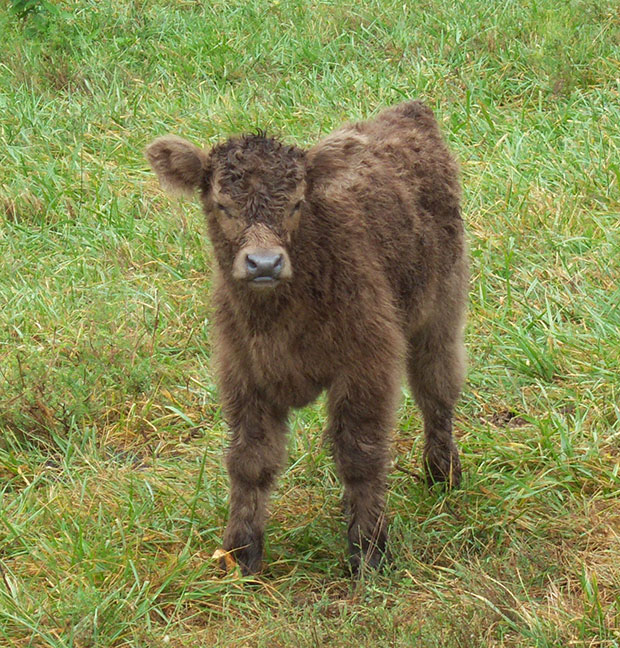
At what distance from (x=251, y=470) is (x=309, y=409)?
1.27m

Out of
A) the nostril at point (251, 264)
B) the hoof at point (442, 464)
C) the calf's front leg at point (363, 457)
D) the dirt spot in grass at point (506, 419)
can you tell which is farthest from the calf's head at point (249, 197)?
the dirt spot in grass at point (506, 419)

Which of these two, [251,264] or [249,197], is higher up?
[249,197]

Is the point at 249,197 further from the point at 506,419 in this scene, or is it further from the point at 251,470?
the point at 506,419

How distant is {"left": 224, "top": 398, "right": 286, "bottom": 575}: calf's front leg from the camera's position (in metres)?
4.94

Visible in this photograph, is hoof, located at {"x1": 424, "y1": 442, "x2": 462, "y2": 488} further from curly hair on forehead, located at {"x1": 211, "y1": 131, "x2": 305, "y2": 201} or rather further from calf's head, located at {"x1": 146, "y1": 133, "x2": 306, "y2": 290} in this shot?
curly hair on forehead, located at {"x1": 211, "y1": 131, "x2": 305, "y2": 201}

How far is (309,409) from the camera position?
6.17 metres

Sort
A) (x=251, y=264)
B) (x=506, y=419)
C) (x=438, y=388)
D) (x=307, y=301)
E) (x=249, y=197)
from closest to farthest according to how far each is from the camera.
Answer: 1. (x=251, y=264)
2. (x=249, y=197)
3. (x=307, y=301)
4. (x=438, y=388)
5. (x=506, y=419)

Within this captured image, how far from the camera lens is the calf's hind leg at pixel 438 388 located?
563cm

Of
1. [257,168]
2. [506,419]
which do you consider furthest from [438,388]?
[257,168]

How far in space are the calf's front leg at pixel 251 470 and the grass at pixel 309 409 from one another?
153mm

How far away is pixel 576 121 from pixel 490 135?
63cm

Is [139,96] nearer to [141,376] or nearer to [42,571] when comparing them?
[141,376]

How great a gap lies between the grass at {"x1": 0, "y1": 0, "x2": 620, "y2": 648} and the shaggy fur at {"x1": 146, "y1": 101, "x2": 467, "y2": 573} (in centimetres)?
35

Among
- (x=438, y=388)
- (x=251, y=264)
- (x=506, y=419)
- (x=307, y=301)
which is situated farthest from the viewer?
(x=506, y=419)
